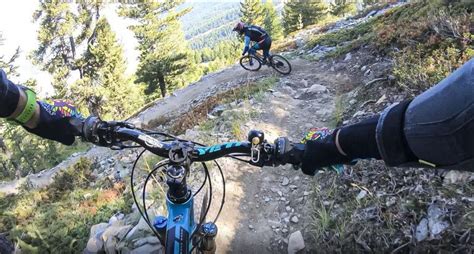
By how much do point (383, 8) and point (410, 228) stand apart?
24.2m

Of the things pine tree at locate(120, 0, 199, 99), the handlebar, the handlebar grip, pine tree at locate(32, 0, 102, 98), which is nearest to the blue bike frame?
the handlebar

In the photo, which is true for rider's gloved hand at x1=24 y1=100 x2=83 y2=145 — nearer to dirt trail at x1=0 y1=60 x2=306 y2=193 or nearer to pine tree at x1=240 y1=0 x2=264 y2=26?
dirt trail at x1=0 y1=60 x2=306 y2=193

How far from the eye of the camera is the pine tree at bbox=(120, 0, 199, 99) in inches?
1244

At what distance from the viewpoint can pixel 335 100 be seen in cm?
1020

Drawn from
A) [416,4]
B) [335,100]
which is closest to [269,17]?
[416,4]

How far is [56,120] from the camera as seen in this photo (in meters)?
3.17

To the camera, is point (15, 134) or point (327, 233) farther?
point (15, 134)

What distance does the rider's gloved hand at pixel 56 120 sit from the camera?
313 centimetres

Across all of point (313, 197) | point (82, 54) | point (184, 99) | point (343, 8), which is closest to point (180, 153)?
point (313, 197)

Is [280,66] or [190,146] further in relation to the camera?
[280,66]

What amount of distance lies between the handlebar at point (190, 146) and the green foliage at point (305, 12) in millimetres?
42228

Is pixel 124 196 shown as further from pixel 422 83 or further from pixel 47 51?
pixel 47 51

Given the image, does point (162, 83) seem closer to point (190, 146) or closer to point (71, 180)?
point (71, 180)

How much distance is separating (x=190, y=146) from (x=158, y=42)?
102 ft
